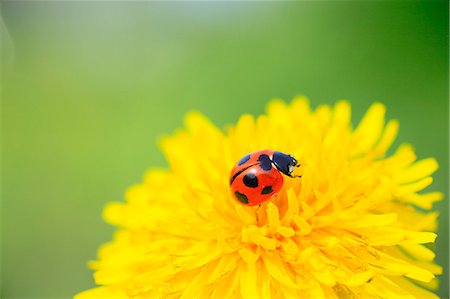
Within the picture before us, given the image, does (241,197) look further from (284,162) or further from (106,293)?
(106,293)

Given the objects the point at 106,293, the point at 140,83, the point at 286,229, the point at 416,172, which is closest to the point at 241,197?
the point at 286,229

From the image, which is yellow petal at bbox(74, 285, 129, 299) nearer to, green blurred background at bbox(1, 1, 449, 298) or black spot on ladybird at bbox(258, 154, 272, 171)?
black spot on ladybird at bbox(258, 154, 272, 171)

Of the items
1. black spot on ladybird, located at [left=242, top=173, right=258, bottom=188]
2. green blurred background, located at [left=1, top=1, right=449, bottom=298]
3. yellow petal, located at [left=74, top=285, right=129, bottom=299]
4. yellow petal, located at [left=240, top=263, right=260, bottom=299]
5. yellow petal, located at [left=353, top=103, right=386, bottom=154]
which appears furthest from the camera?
green blurred background, located at [left=1, top=1, right=449, bottom=298]

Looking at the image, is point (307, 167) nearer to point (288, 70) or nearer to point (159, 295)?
point (159, 295)

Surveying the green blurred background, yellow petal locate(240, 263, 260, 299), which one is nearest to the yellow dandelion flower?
yellow petal locate(240, 263, 260, 299)

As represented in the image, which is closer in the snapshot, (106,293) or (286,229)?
(286,229)

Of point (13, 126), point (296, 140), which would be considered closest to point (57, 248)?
point (13, 126)
